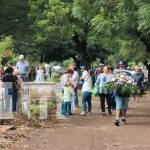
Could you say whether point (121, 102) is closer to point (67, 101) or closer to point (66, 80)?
point (67, 101)

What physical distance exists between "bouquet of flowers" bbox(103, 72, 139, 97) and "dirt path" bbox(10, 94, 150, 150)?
2.98 feet

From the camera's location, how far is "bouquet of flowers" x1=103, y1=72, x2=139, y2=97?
14836mm

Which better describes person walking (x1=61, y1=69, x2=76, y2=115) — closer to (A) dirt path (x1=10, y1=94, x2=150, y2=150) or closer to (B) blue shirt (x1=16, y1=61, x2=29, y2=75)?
(A) dirt path (x1=10, y1=94, x2=150, y2=150)

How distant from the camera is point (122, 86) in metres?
14.9

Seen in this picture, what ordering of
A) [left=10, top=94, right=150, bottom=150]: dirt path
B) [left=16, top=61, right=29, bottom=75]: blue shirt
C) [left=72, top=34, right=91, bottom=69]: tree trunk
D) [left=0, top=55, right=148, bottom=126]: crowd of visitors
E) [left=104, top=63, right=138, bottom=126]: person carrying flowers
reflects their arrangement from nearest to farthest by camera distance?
[left=10, top=94, right=150, bottom=150]: dirt path → [left=104, top=63, right=138, bottom=126]: person carrying flowers → [left=0, top=55, right=148, bottom=126]: crowd of visitors → [left=16, top=61, right=29, bottom=75]: blue shirt → [left=72, top=34, right=91, bottom=69]: tree trunk

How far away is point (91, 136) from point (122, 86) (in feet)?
9.73

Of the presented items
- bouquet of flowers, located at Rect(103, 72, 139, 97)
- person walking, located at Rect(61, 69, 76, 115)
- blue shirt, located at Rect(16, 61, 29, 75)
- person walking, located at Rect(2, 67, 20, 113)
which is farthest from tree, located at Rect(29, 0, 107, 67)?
bouquet of flowers, located at Rect(103, 72, 139, 97)

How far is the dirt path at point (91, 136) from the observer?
35.7ft

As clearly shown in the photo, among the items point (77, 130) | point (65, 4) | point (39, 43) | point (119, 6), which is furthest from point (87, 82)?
point (39, 43)

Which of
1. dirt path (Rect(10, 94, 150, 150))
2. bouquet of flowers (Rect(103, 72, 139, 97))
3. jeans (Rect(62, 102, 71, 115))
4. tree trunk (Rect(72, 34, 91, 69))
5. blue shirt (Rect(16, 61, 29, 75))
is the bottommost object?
dirt path (Rect(10, 94, 150, 150))

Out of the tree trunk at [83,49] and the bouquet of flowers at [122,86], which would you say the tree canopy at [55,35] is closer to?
the tree trunk at [83,49]

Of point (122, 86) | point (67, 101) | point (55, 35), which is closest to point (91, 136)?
point (122, 86)

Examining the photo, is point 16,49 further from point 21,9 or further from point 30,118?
point 30,118

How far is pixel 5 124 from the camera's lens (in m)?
13.6
